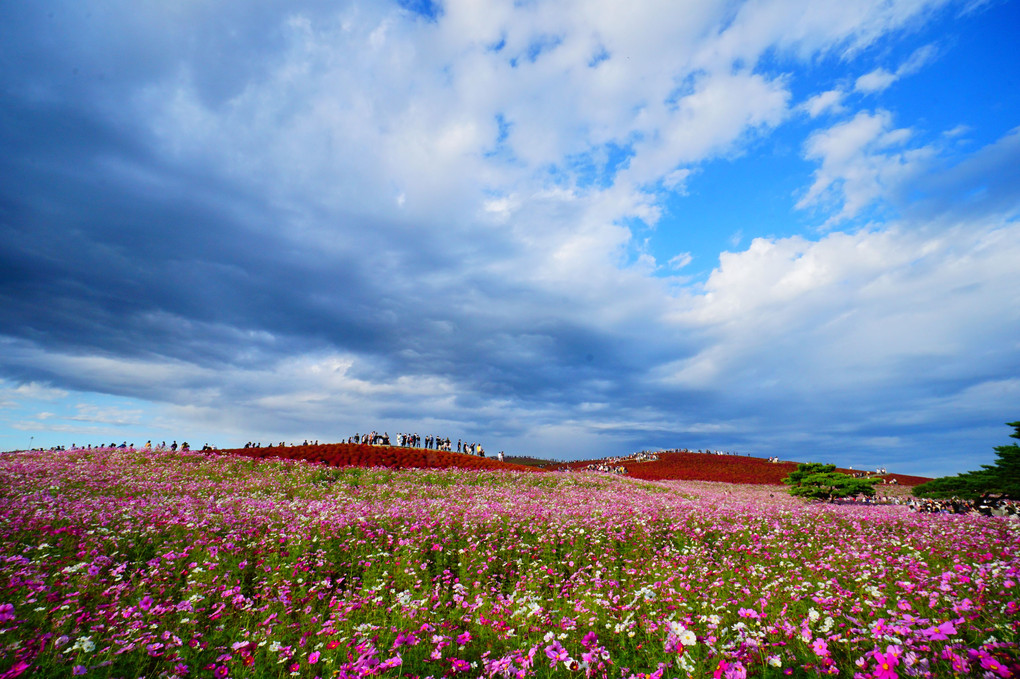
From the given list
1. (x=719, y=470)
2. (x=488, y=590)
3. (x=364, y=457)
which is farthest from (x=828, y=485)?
(x=364, y=457)

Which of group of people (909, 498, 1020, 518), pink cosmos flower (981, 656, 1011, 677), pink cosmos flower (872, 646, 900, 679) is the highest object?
pink cosmos flower (981, 656, 1011, 677)

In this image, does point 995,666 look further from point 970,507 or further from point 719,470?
point 719,470

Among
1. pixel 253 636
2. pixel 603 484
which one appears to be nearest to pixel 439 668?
pixel 253 636

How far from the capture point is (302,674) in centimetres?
475

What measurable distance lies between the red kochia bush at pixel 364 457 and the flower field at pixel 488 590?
42.1ft

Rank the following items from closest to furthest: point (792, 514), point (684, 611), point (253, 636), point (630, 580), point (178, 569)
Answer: point (253, 636) < point (684, 611) < point (178, 569) < point (630, 580) < point (792, 514)

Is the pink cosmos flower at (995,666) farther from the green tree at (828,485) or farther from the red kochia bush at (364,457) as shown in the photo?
the red kochia bush at (364,457)

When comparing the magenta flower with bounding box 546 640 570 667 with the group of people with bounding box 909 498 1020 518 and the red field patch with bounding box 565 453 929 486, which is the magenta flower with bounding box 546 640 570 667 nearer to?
the group of people with bounding box 909 498 1020 518

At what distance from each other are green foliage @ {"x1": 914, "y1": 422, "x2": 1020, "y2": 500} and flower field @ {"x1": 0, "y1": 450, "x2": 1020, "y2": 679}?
6345 mm

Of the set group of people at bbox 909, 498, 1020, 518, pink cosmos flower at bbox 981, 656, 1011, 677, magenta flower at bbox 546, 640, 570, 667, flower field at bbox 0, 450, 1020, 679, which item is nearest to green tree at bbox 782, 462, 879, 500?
group of people at bbox 909, 498, 1020, 518

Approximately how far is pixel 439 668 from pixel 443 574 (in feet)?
12.5

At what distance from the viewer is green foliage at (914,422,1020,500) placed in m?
18.1

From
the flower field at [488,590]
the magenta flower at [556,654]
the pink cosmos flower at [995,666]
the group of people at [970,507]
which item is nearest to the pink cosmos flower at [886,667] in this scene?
the flower field at [488,590]

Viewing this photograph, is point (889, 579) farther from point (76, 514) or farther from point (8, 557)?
point (76, 514)
